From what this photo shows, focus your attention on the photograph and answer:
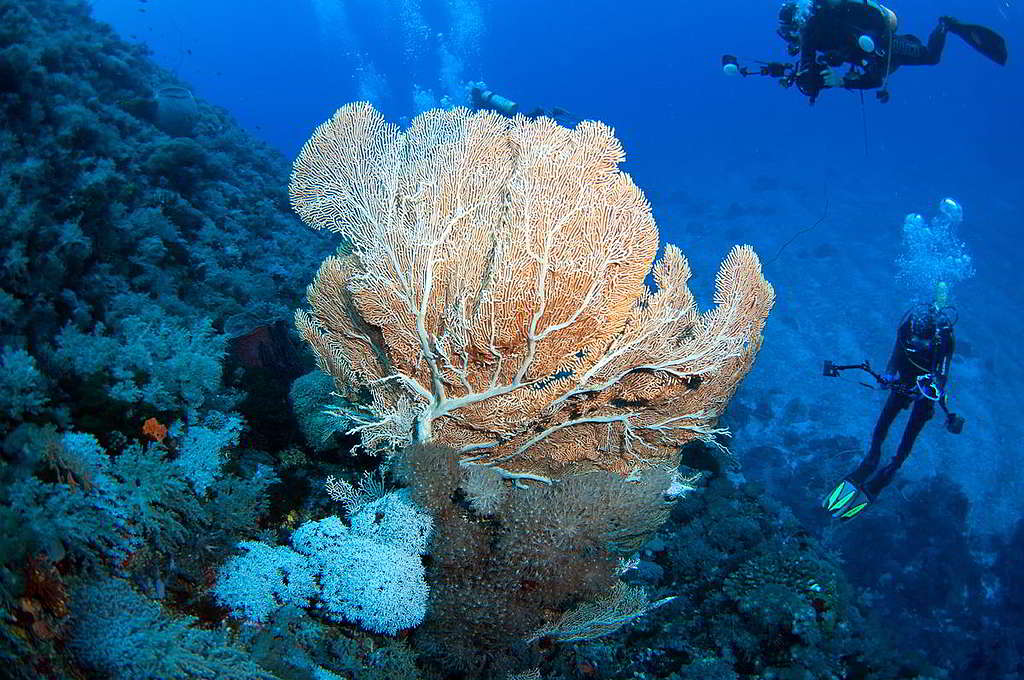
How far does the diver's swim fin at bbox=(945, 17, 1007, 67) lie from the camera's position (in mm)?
8406

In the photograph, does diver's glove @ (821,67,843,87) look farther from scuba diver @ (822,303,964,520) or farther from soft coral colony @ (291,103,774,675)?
soft coral colony @ (291,103,774,675)

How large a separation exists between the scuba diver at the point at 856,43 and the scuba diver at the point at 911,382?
3.75 m

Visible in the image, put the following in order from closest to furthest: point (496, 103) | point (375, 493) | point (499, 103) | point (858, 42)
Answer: point (375, 493)
point (858, 42)
point (499, 103)
point (496, 103)

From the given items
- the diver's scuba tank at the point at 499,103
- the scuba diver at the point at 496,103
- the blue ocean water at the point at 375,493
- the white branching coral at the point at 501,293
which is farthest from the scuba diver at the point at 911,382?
the diver's scuba tank at the point at 499,103

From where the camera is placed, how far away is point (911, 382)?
340 inches

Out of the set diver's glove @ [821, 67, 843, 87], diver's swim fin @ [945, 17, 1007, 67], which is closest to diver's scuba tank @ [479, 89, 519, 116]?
diver's glove @ [821, 67, 843, 87]

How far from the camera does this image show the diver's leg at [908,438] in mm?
8438

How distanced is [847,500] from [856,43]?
7.74m

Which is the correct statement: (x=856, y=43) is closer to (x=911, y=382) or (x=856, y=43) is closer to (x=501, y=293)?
(x=911, y=382)

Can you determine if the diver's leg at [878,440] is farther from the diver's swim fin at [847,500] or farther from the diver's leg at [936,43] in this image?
the diver's leg at [936,43]

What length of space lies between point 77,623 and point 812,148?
91.8 m

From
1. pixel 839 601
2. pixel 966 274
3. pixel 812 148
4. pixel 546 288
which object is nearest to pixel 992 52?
pixel 839 601

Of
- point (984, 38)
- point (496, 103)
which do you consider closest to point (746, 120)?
point (496, 103)

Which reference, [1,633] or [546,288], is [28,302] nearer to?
[1,633]
